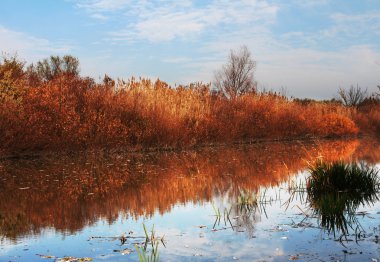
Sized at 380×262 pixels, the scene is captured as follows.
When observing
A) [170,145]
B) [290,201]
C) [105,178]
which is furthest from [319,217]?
[170,145]

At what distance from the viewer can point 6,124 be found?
16328 mm

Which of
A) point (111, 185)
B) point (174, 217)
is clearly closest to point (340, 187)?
point (174, 217)

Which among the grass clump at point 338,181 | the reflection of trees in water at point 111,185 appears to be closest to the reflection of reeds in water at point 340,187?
the grass clump at point 338,181

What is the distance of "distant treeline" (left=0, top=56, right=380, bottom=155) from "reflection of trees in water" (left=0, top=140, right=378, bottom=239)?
1.51 metres

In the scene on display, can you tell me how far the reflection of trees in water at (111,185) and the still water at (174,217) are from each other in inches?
0.8

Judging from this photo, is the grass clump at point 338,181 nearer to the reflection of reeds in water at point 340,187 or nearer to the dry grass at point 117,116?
the reflection of reeds in water at point 340,187

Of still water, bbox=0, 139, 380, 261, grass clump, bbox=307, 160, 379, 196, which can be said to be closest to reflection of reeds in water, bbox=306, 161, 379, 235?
grass clump, bbox=307, 160, 379, 196

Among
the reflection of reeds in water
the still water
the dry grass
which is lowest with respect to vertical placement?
the still water

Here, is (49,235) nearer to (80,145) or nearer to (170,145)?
(80,145)

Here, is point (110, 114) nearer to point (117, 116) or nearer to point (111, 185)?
point (117, 116)

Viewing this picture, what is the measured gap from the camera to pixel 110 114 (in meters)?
19.3

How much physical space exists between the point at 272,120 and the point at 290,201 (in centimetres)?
1942

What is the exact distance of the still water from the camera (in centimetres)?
518

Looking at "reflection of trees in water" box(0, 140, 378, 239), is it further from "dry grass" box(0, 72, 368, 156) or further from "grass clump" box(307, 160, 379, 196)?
"dry grass" box(0, 72, 368, 156)
